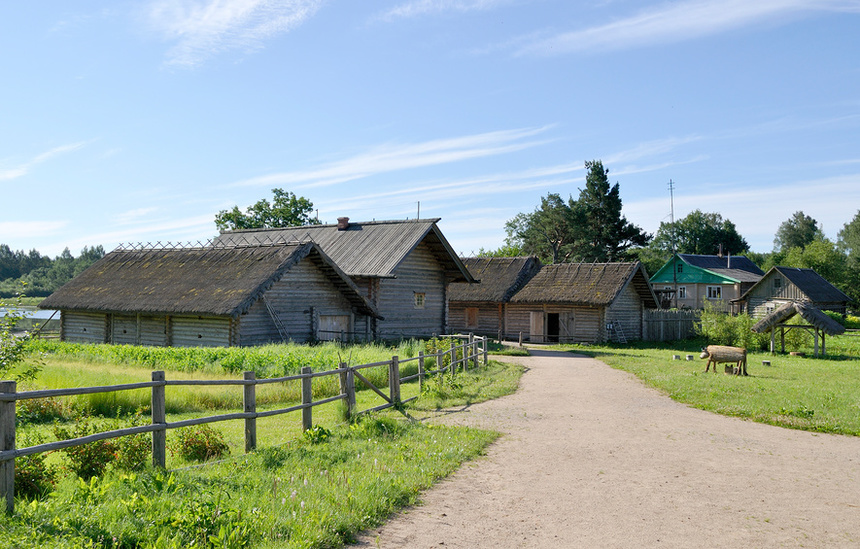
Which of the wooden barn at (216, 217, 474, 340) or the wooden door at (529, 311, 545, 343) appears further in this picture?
the wooden door at (529, 311, 545, 343)

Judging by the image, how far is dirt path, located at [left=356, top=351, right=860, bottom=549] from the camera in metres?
6.92

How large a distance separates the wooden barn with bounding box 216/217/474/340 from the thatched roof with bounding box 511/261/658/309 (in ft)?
17.5

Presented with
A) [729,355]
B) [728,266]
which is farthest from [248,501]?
[728,266]

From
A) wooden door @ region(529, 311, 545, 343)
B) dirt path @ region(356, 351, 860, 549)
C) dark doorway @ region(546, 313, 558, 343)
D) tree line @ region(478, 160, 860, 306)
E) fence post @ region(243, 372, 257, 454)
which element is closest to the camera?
dirt path @ region(356, 351, 860, 549)

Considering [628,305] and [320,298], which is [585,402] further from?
[628,305]

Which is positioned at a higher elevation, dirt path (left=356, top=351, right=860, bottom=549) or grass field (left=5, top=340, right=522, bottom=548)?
grass field (left=5, top=340, right=522, bottom=548)

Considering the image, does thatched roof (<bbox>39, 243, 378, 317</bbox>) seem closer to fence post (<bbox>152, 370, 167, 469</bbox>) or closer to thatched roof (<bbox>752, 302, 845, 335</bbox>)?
fence post (<bbox>152, 370, 167, 469</bbox>)

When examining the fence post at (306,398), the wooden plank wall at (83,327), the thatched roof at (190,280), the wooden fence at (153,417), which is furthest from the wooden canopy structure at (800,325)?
the wooden plank wall at (83,327)

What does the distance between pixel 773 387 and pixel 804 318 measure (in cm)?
1536

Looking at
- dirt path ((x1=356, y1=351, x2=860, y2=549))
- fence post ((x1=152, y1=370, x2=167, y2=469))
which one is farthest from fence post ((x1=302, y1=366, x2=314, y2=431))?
dirt path ((x1=356, y1=351, x2=860, y2=549))

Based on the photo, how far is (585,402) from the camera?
53.3ft

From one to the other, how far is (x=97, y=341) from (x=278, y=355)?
16319 mm

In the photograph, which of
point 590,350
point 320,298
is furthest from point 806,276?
point 320,298

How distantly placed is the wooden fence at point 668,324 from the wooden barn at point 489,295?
24.3 ft
